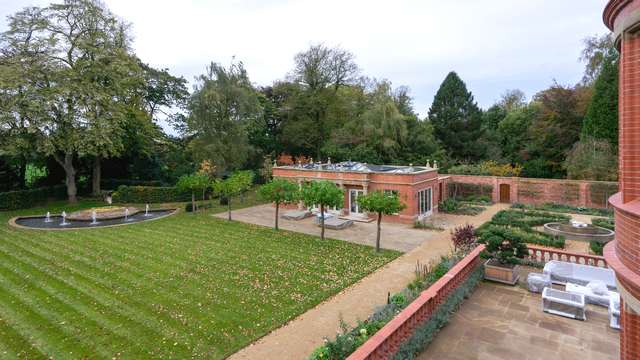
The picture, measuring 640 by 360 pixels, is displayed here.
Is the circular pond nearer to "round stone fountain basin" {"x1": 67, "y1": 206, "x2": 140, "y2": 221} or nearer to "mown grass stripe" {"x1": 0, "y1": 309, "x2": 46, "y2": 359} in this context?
"round stone fountain basin" {"x1": 67, "y1": 206, "x2": 140, "y2": 221}

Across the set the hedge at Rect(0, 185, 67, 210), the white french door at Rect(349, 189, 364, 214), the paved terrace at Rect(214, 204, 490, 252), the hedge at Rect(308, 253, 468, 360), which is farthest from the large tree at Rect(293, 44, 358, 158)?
the hedge at Rect(308, 253, 468, 360)

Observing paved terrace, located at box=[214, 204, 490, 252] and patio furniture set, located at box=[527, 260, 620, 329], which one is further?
paved terrace, located at box=[214, 204, 490, 252]

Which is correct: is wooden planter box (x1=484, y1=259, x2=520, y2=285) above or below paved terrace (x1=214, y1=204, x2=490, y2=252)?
above

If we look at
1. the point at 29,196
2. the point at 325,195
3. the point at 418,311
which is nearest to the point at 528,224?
the point at 325,195

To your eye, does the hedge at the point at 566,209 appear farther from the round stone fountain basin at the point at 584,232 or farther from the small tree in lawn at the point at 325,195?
the small tree in lawn at the point at 325,195

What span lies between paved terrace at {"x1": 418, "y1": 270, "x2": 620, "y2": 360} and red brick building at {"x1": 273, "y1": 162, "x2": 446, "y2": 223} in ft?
40.5

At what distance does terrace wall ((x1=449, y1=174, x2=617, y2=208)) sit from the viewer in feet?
80.0

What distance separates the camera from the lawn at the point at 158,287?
8094 mm

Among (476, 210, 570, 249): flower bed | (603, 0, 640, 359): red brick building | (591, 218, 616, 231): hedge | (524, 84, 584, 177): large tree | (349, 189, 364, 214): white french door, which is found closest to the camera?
(603, 0, 640, 359): red brick building

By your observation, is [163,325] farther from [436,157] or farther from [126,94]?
[436,157]

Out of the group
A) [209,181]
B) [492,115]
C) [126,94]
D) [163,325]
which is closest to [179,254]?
[163,325]

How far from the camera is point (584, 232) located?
55.7 feet

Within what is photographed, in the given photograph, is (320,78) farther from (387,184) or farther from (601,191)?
(601,191)

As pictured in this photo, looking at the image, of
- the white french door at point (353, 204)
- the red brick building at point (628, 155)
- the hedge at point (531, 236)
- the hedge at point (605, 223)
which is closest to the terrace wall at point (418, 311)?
the hedge at point (531, 236)
